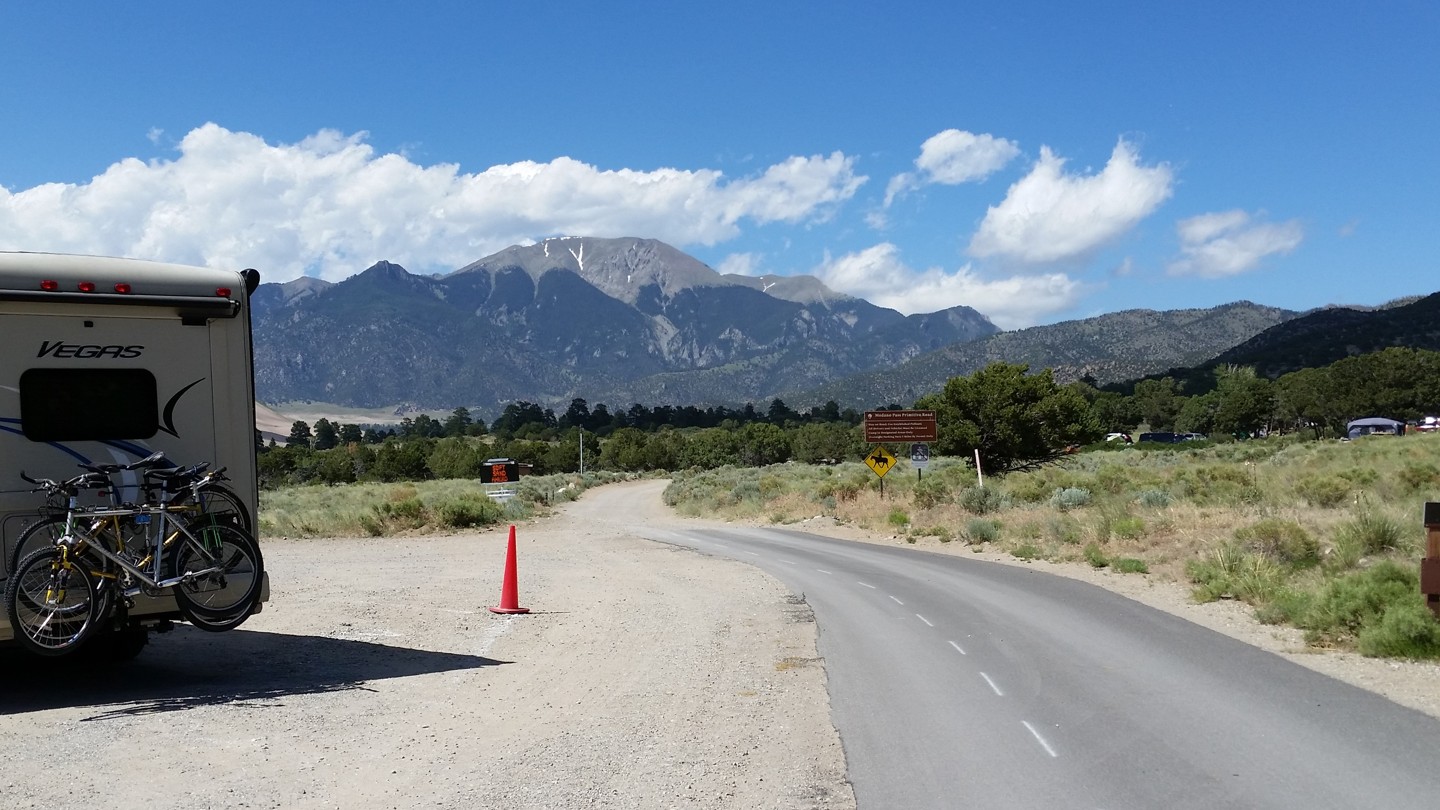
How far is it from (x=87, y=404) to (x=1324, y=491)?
80.6 feet

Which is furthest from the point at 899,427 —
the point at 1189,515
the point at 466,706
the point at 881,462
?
the point at 466,706

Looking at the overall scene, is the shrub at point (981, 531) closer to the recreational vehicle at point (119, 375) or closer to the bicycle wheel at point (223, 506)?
the recreational vehicle at point (119, 375)

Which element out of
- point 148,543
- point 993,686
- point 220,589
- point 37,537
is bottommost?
point 993,686

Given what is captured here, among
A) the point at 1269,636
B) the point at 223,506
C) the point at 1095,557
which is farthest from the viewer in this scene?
the point at 1095,557

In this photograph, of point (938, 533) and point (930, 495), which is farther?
point (930, 495)

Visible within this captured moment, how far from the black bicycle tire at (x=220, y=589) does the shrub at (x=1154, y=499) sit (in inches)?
789

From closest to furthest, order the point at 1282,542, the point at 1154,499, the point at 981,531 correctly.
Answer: the point at 1282,542, the point at 981,531, the point at 1154,499

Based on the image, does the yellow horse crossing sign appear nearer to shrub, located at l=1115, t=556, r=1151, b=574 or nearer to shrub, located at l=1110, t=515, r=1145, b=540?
shrub, located at l=1110, t=515, r=1145, b=540

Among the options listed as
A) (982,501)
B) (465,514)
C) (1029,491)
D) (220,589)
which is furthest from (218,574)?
(1029,491)

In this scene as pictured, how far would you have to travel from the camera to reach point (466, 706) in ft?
28.6

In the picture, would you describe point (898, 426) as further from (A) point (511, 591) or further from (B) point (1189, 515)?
(A) point (511, 591)

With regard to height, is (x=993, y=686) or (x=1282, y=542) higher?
(x=1282, y=542)

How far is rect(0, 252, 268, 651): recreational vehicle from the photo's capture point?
835 cm

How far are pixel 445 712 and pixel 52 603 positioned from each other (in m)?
2.96
